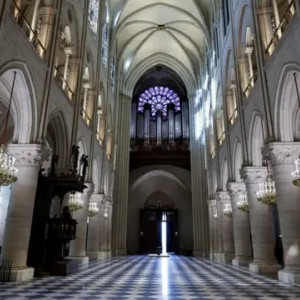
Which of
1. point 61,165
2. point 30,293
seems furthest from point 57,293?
point 61,165

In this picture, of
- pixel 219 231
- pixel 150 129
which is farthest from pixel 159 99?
pixel 219 231

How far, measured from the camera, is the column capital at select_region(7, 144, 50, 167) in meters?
9.82

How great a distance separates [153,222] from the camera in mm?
33344

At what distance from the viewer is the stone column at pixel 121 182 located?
2619 centimetres

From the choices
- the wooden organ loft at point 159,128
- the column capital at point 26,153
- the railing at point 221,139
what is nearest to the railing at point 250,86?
the railing at point 221,139

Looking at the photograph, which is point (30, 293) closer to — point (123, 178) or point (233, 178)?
point (233, 178)

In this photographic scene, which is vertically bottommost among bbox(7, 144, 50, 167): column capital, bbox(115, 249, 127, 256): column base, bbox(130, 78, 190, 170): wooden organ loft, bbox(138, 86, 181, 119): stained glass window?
bbox(115, 249, 127, 256): column base

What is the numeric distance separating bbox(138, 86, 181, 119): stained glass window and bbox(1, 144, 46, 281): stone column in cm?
2677

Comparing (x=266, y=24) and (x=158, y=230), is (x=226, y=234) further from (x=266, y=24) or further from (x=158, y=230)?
(x=158, y=230)

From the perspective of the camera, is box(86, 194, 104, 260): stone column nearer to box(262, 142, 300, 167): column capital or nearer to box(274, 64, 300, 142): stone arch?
box(262, 142, 300, 167): column capital

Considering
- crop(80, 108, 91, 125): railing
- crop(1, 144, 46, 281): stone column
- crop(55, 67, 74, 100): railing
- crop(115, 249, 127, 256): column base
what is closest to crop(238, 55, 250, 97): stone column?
crop(55, 67, 74, 100): railing

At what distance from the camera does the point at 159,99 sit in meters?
36.8

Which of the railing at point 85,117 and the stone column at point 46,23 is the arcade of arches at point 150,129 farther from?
the railing at point 85,117

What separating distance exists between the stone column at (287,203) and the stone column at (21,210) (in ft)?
24.1
